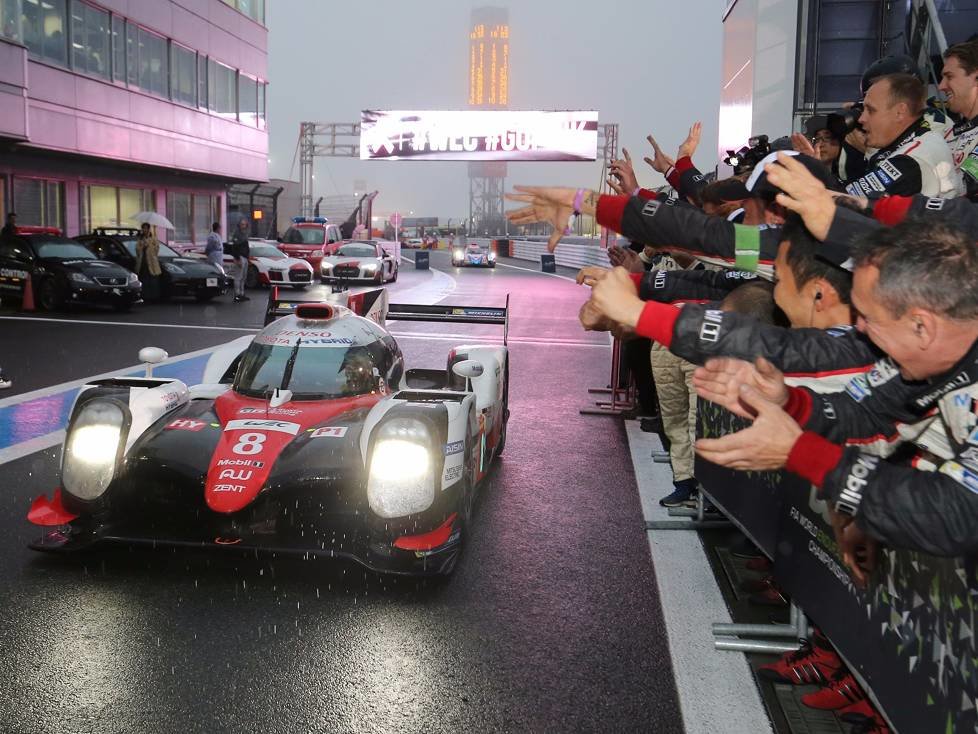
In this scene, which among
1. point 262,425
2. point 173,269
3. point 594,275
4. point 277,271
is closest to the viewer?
point 594,275

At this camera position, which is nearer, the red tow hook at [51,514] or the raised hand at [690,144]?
the red tow hook at [51,514]

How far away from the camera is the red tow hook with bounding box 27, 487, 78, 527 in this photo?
448cm

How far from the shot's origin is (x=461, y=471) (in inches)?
181

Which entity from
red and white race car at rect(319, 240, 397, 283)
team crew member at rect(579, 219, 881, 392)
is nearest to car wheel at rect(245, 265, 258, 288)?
red and white race car at rect(319, 240, 397, 283)

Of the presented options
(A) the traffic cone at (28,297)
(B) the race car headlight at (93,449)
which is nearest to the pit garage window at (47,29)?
(A) the traffic cone at (28,297)

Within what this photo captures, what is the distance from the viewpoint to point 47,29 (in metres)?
24.0

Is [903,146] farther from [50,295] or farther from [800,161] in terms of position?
[50,295]

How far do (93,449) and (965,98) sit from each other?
463cm

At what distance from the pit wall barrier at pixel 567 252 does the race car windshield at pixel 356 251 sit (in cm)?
726

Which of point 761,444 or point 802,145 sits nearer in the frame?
point 761,444

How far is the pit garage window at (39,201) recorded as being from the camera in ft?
78.7

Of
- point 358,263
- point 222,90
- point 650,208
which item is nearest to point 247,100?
point 222,90

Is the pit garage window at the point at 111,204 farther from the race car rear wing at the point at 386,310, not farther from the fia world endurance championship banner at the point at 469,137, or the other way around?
the race car rear wing at the point at 386,310

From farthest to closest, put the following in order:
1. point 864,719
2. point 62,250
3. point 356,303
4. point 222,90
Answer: point 222,90, point 62,250, point 356,303, point 864,719
